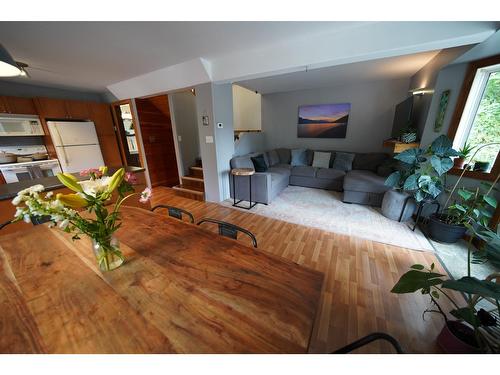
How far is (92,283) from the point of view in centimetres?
76

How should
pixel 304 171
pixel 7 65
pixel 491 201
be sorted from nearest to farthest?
pixel 7 65, pixel 491 201, pixel 304 171

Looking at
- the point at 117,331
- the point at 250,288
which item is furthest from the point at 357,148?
the point at 117,331

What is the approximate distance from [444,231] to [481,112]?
4.70 feet

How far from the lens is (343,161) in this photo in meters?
3.98

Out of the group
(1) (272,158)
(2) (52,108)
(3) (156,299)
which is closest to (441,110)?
(1) (272,158)

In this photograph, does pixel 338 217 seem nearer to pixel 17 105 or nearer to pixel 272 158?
pixel 272 158

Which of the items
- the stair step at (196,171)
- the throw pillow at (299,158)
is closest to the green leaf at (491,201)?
the throw pillow at (299,158)

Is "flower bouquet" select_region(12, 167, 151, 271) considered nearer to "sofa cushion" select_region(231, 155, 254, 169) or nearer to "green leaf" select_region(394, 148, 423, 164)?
"sofa cushion" select_region(231, 155, 254, 169)

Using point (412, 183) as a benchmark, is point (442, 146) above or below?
above

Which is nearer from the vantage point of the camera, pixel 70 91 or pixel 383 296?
pixel 383 296

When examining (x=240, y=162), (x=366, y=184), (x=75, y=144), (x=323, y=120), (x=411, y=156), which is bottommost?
(x=366, y=184)

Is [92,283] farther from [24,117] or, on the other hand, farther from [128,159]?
[128,159]

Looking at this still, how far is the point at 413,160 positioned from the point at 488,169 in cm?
68

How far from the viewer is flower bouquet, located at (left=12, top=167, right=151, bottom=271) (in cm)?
67
